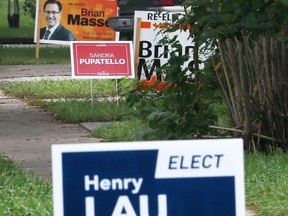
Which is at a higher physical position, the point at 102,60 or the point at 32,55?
the point at 102,60

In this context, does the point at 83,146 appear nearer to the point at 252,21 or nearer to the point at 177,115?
the point at 252,21

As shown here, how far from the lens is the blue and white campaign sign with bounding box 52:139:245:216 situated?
11.7 feet

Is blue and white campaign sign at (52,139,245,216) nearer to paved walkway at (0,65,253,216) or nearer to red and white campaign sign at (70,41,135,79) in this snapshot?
paved walkway at (0,65,253,216)

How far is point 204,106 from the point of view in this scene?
9.88 metres

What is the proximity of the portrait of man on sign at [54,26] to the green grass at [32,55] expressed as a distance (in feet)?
2.95

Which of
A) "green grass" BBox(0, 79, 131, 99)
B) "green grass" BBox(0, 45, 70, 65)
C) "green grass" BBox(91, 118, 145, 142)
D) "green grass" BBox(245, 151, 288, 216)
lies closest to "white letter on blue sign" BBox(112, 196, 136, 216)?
"green grass" BBox(245, 151, 288, 216)

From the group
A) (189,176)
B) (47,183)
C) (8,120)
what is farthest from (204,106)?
(189,176)

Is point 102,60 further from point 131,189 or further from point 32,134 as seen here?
point 131,189

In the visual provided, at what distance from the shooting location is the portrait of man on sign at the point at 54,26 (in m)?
22.3

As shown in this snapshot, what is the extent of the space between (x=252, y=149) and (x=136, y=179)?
6.25m

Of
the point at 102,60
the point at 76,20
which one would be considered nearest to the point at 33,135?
the point at 102,60

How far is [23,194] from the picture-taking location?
743 cm

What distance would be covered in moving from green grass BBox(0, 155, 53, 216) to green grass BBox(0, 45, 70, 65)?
47.1ft

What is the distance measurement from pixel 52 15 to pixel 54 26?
0.28 metres
